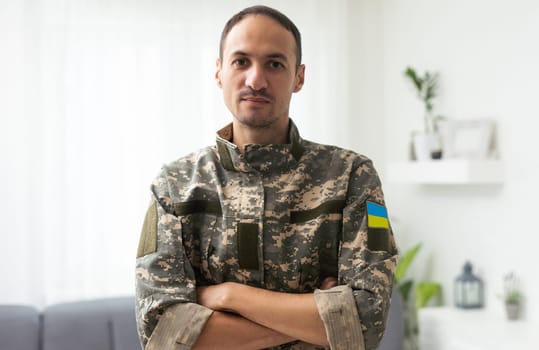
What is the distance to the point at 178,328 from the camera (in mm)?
1319

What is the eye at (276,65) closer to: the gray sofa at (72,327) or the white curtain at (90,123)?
the gray sofa at (72,327)

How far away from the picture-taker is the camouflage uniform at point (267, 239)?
4.37 feet

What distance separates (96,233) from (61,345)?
27.7 inches

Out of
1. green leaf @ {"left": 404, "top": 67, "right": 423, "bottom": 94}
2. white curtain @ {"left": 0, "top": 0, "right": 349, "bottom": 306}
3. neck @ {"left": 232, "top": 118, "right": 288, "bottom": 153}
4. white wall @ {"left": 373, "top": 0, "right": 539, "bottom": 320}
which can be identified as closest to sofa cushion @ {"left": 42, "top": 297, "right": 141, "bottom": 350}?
white curtain @ {"left": 0, "top": 0, "right": 349, "bottom": 306}

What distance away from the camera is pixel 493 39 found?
116 inches

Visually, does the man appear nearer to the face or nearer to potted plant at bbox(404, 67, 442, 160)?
the face

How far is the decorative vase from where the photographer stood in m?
2.80

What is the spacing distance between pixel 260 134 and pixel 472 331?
174 centimetres

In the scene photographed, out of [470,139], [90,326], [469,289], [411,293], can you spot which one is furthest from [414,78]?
[90,326]

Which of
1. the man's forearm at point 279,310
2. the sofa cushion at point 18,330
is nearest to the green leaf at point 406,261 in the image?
the sofa cushion at point 18,330

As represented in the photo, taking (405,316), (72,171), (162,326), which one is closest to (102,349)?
(72,171)

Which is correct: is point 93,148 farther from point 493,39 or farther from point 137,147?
point 493,39

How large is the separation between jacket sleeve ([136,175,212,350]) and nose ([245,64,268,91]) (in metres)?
0.31

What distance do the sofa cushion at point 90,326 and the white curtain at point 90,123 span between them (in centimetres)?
43
